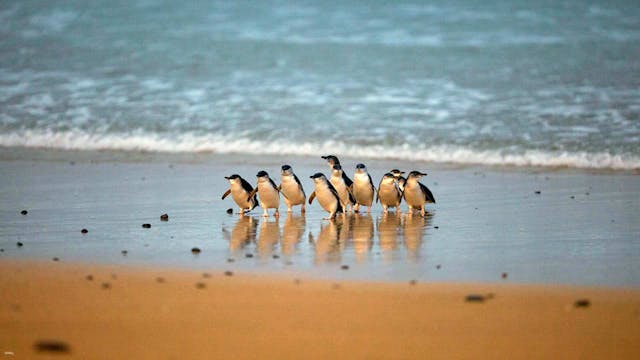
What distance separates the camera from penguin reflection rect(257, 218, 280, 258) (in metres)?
8.88

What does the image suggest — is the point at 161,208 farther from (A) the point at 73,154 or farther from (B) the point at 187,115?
(B) the point at 187,115

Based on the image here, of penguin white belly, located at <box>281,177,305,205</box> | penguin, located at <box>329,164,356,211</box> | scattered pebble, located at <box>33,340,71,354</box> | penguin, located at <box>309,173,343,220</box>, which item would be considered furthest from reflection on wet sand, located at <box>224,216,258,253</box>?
scattered pebble, located at <box>33,340,71,354</box>

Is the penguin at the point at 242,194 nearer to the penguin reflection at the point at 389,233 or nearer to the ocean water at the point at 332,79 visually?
the penguin reflection at the point at 389,233

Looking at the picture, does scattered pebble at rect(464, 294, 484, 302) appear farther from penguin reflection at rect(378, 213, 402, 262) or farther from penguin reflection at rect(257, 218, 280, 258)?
penguin reflection at rect(257, 218, 280, 258)

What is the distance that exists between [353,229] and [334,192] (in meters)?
0.87

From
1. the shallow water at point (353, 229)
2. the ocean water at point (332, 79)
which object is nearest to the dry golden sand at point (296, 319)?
the shallow water at point (353, 229)

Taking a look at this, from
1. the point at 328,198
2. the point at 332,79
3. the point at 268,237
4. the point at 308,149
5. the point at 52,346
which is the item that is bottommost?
the point at 52,346

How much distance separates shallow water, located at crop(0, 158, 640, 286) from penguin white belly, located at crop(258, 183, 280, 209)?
0.40ft

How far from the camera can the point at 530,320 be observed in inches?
265

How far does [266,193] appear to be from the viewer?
1092cm

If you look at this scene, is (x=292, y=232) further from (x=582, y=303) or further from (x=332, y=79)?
(x=332, y=79)

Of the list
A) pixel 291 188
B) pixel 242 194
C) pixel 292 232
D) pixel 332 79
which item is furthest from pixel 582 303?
pixel 332 79

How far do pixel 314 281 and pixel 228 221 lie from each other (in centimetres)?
293

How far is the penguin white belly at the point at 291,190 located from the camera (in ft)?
36.3
